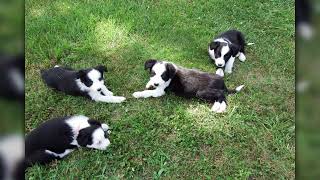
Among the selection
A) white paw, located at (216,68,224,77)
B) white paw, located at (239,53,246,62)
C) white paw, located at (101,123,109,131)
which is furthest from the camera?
white paw, located at (239,53,246,62)

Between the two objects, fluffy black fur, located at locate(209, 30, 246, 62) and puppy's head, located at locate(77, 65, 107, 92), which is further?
fluffy black fur, located at locate(209, 30, 246, 62)

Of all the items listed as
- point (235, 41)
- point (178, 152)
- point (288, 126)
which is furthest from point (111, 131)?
point (235, 41)

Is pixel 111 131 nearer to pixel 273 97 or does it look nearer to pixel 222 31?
pixel 273 97

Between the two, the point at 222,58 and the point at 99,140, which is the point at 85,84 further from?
the point at 222,58

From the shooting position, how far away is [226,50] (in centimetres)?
579

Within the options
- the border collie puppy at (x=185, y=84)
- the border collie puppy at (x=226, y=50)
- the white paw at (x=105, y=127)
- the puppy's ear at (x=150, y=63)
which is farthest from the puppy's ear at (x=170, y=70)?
the white paw at (x=105, y=127)

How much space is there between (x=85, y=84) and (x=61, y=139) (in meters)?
1.03

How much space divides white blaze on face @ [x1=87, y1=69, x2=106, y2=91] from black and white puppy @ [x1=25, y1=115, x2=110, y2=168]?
2.29 feet

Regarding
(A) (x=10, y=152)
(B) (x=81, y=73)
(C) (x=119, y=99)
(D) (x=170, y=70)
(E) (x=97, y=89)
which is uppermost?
(A) (x=10, y=152)

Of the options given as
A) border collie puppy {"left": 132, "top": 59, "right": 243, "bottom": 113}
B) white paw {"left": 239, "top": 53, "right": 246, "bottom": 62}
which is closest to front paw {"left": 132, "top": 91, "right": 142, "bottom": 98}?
border collie puppy {"left": 132, "top": 59, "right": 243, "bottom": 113}

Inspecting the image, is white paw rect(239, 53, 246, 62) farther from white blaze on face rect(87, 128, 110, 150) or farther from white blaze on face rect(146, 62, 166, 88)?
white blaze on face rect(87, 128, 110, 150)

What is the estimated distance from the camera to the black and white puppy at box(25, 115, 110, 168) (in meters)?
4.18

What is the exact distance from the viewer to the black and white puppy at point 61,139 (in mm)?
4180

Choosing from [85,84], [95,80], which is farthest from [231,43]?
[85,84]
